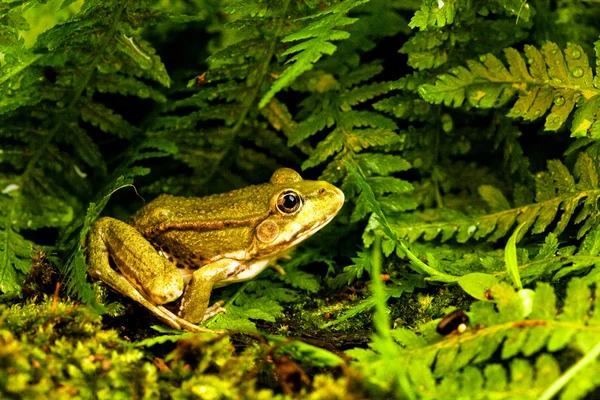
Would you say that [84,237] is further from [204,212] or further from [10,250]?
[204,212]

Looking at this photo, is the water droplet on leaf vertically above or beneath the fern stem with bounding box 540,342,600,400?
above

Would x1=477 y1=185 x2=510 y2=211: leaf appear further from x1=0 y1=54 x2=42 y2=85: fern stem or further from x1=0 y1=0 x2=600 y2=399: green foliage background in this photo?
x1=0 y1=54 x2=42 y2=85: fern stem

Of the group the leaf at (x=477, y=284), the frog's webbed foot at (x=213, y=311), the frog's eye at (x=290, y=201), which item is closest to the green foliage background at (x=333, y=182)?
the leaf at (x=477, y=284)

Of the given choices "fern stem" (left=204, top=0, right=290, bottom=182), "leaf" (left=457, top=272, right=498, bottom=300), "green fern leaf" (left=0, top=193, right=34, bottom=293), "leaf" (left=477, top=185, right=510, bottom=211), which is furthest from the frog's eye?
"green fern leaf" (left=0, top=193, right=34, bottom=293)

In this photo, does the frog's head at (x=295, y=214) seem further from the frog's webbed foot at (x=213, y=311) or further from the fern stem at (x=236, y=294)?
the frog's webbed foot at (x=213, y=311)

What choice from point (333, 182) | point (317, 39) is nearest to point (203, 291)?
point (333, 182)

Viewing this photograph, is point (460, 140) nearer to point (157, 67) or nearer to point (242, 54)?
point (242, 54)

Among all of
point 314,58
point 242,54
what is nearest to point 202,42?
point 242,54
